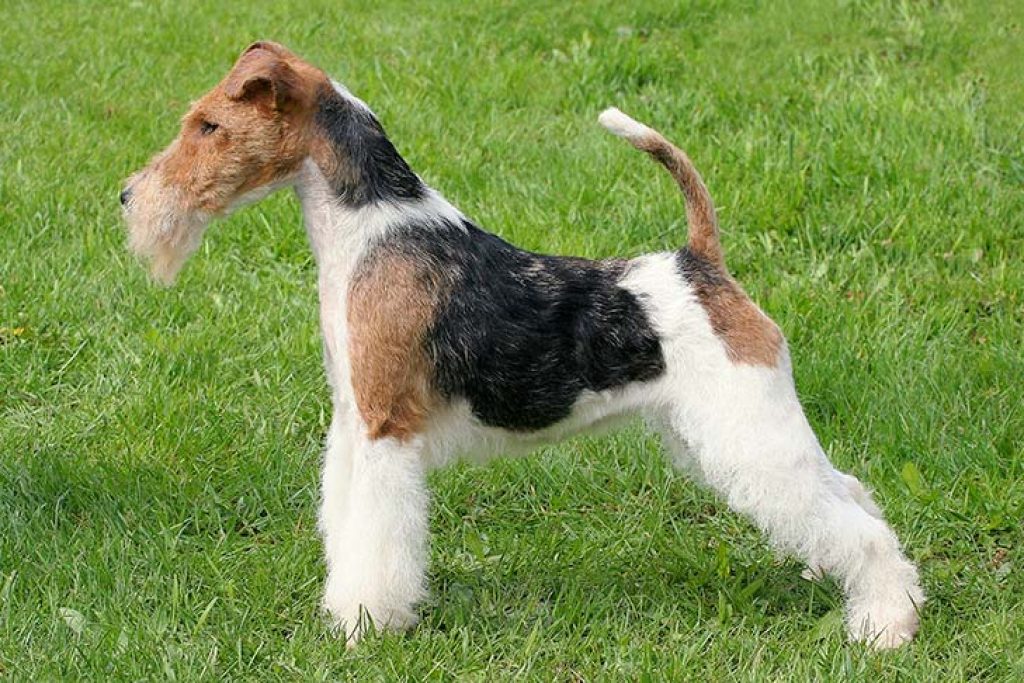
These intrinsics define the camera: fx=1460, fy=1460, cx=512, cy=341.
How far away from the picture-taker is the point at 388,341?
4.15m

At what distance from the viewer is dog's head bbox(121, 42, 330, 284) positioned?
412 centimetres

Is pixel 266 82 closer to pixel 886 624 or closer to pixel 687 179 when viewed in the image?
pixel 687 179

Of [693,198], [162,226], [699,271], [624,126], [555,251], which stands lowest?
[555,251]

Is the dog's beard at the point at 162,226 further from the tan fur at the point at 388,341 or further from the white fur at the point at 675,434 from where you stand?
the tan fur at the point at 388,341

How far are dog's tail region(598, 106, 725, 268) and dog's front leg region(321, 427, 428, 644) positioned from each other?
1.04 metres

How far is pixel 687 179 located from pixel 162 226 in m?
1.55

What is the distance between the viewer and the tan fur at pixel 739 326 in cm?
417

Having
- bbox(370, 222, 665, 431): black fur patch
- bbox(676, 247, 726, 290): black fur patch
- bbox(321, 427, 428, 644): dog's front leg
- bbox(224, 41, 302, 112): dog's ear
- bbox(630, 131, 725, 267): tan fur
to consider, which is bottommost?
bbox(321, 427, 428, 644): dog's front leg

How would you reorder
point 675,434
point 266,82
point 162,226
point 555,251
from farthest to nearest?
point 555,251 → point 675,434 → point 162,226 → point 266,82

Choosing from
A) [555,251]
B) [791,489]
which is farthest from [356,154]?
[555,251]

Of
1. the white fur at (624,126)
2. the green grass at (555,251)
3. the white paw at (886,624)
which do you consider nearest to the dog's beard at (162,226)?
the green grass at (555,251)

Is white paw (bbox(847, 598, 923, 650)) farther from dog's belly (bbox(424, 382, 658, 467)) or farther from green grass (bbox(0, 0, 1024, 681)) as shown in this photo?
dog's belly (bbox(424, 382, 658, 467))

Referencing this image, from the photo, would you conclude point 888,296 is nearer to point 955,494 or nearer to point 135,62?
point 955,494

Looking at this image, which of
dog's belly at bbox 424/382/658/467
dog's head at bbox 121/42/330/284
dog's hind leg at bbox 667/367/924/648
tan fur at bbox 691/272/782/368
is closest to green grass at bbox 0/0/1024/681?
dog's hind leg at bbox 667/367/924/648
